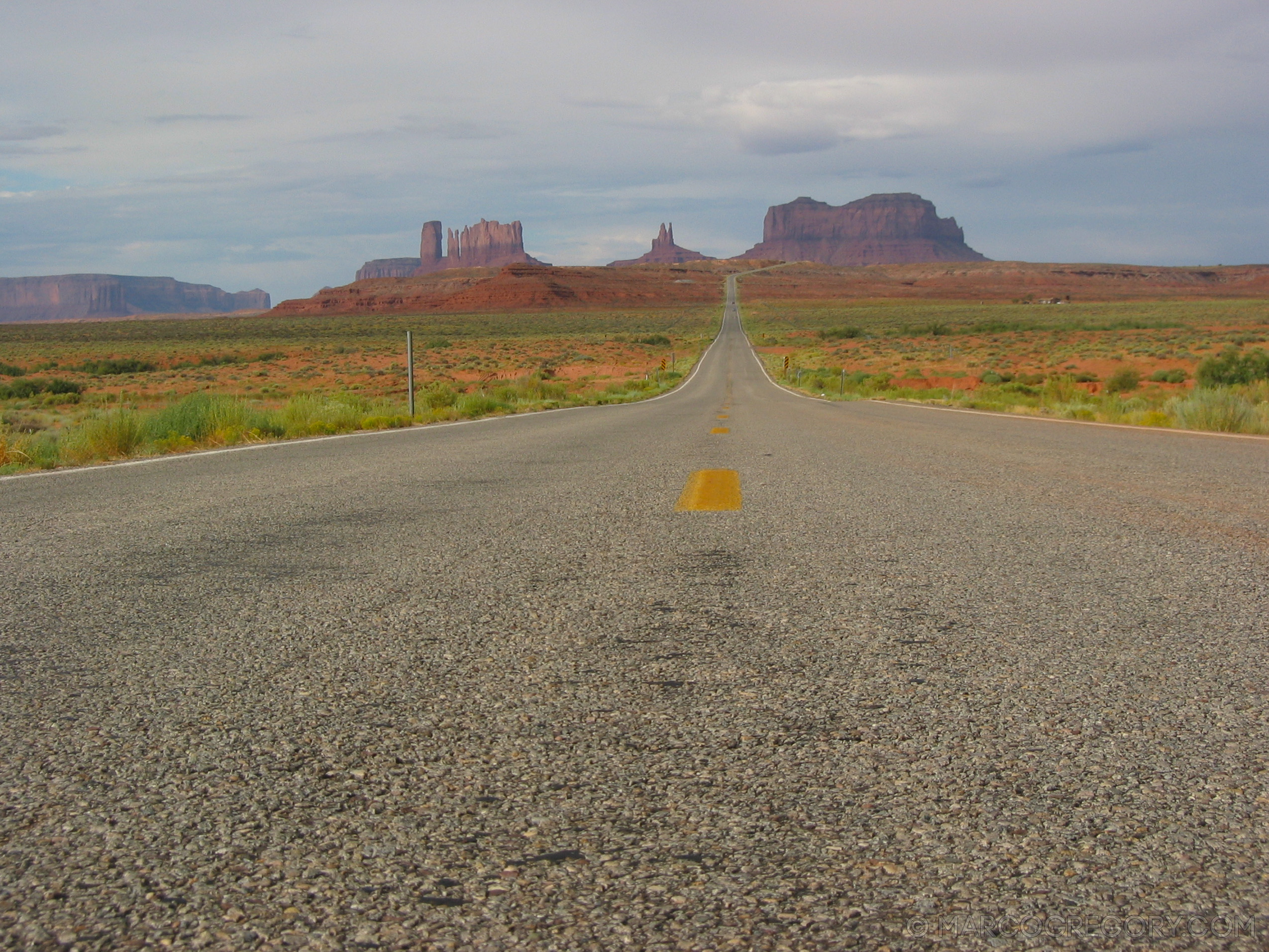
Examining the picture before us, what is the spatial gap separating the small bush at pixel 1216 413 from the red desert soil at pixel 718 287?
458 feet

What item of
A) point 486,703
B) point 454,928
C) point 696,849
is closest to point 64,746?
point 486,703

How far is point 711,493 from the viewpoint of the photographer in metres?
6.49

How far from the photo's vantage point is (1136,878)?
1686 mm

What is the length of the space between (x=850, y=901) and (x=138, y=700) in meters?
1.93

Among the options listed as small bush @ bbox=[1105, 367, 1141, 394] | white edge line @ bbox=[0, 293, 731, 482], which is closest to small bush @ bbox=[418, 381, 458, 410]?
white edge line @ bbox=[0, 293, 731, 482]

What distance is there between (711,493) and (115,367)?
5300 cm

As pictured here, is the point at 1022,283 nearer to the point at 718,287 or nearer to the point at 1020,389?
the point at 718,287

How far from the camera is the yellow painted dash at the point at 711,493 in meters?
5.86

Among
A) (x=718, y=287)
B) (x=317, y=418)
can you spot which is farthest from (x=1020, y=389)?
(x=718, y=287)

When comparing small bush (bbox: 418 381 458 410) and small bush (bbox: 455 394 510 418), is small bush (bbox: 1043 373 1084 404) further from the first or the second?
small bush (bbox: 418 381 458 410)

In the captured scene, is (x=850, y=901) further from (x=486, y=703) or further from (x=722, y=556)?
(x=722, y=556)

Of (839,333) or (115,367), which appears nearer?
(115,367)

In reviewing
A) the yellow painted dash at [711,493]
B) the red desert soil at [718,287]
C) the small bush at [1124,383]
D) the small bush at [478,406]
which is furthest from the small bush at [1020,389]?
the red desert soil at [718,287]

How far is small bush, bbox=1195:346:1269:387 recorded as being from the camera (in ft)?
74.4
